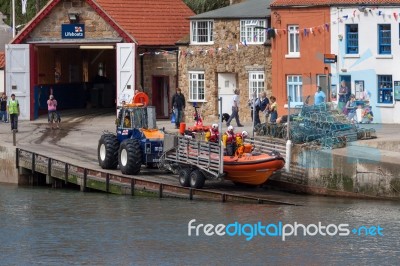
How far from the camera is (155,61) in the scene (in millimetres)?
60406

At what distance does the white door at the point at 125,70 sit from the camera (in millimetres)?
59344

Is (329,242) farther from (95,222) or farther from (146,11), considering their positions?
(146,11)

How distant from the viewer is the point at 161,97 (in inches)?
2418

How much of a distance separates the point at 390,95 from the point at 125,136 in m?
11.9

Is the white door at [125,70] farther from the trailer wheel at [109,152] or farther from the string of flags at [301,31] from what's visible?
the trailer wheel at [109,152]

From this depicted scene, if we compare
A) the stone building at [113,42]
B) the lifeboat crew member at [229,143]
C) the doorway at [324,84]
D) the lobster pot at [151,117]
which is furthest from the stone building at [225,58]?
the lifeboat crew member at [229,143]

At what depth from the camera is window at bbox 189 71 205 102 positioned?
59.2 meters

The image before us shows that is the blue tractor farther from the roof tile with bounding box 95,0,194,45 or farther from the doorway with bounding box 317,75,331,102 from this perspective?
the roof tile with bounding box 95,0,194,45

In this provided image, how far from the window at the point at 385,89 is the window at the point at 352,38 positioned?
146 cm

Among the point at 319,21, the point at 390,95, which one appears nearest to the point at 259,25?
the point at 319,21

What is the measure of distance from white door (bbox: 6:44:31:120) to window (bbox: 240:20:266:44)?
9297 millimetres

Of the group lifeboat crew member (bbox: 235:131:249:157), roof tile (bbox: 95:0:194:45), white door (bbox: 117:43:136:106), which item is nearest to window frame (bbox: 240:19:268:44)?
roof tile (bbox: 95:0:194:45)

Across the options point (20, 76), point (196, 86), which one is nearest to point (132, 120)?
point (196, 86)

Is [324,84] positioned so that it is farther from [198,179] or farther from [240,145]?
[198,179]
